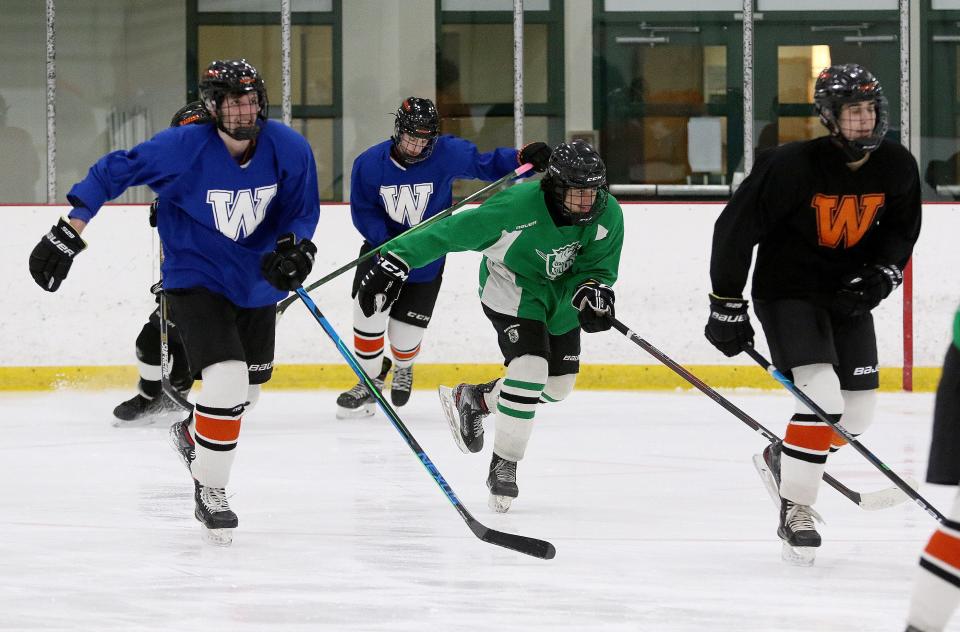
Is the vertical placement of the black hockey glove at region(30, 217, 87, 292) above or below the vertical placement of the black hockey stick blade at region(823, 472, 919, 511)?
above

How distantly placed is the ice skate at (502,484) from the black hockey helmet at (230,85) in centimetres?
109

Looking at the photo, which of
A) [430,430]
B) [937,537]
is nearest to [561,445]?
[430,430]

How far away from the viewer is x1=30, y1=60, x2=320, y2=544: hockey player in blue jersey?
122 inches

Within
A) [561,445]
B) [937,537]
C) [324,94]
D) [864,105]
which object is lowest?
[561,445]

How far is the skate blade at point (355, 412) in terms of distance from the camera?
17.6ft

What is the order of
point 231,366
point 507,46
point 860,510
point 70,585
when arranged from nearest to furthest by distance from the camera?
point 70,585 → point 231,366 → point 860,510 → point 507,46

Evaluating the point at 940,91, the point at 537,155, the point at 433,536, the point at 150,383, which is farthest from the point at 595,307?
the point at 940,91

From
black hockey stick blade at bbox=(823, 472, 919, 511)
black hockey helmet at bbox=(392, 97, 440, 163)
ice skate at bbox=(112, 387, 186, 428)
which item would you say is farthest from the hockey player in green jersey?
ice skate at bbox=(112, 387, 186, 428)

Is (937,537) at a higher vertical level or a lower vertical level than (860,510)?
higher

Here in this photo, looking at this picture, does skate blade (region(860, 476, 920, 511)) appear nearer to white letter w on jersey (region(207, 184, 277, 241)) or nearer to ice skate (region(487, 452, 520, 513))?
ice skate (region(487, 452, 520, 513))

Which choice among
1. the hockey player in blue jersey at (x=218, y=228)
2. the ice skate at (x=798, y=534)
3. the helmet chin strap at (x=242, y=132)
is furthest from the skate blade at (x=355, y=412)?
the ice skate at (x=798, y=534)

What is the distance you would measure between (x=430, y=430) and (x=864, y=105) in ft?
8.31

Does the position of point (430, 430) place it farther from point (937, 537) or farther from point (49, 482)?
point (937, 537)

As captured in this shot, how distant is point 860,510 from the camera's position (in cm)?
357
